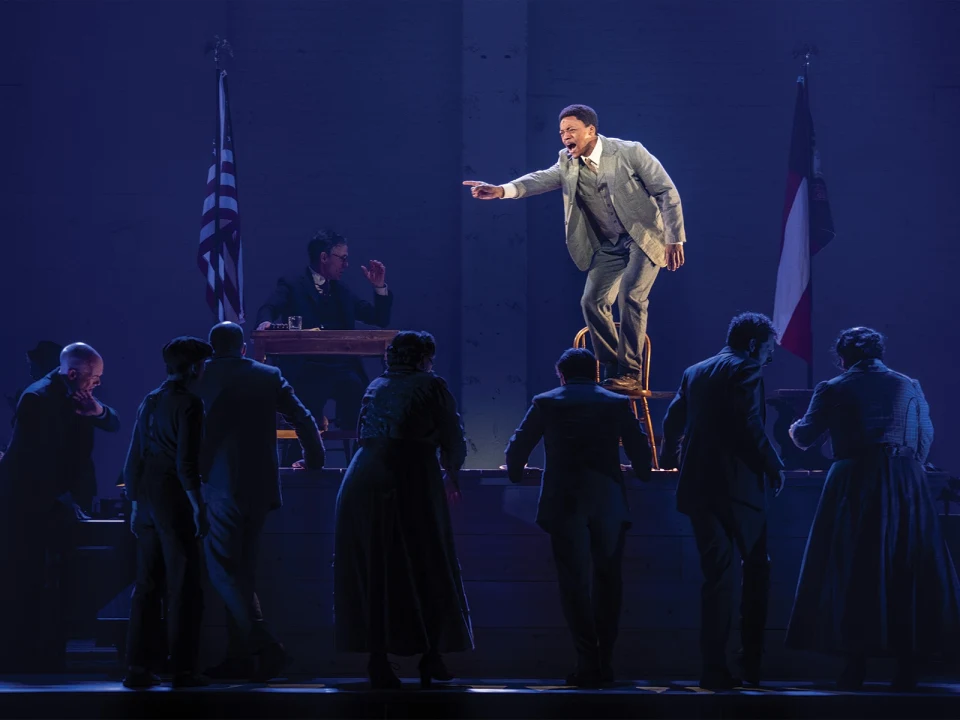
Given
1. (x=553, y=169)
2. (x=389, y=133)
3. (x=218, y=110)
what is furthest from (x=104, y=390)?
(x=553, y=169)

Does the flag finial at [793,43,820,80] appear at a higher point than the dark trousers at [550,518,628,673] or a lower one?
higher

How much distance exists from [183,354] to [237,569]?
2.99ft

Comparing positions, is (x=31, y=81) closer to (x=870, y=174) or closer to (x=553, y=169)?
(x=553, y=169)

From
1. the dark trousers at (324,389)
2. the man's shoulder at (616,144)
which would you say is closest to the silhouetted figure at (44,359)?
the dark trousers at (324,389)

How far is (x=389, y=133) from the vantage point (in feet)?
27.3

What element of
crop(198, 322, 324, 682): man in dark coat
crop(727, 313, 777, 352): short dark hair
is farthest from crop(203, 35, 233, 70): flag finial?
crop(727, 313, 777, 352): short dark hair

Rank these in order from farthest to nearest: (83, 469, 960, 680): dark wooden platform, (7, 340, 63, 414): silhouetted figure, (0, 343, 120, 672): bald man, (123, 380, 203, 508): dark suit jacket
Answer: (7, 340, 63, 414): silhouetted figure < (0, 343, 120, 672): bald man < (83, 469, 960, 680): dark wooden platform < (123, 380, 203, 508): dark suit jacket

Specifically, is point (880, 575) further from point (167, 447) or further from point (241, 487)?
point (167, 447)

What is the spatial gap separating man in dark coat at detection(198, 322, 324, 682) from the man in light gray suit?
67.2 inches

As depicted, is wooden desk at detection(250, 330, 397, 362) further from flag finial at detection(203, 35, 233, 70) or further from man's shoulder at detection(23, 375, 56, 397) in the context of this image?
flag finial at detection(203, 35, 233, 70)

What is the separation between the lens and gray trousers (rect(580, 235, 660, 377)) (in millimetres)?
5852

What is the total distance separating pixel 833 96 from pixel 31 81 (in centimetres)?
554

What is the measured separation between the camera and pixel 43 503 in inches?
215

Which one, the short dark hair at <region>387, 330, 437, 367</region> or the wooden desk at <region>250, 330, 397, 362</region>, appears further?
the wooden desk at <region>250, 330, 397, 362</region>
